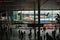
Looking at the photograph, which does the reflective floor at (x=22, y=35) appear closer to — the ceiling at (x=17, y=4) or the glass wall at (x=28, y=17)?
the glass wall at (x=28, y=17)

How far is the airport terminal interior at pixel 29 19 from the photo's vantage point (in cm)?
556

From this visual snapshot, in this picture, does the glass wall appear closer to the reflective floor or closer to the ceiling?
the ceiling

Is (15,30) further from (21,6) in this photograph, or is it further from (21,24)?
(21,6)

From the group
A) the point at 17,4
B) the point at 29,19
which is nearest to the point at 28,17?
the point at 29,19

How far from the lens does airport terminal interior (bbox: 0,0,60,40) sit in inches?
219

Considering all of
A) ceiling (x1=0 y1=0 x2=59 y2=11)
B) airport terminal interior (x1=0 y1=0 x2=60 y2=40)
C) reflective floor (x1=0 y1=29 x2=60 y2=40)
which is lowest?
reflective floor (x1=0 y1=29 x2=60 y2=40)

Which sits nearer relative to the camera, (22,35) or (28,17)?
(28,17)

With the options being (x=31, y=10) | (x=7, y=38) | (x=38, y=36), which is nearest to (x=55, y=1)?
(x=31, y=10)

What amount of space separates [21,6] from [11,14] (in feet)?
1.20

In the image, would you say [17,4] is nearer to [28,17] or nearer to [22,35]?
[28,17]

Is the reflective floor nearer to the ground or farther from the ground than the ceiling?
nearer to the ground

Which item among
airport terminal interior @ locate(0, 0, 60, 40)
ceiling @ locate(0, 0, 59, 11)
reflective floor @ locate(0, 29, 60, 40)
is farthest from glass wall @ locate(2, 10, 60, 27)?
reflective floor @ locate(0, 29, 60, 40)

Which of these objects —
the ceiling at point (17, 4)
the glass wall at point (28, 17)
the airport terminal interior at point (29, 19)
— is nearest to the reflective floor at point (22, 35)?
the airport terminal interior at point (29, 19)

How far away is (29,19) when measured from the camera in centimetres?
578
